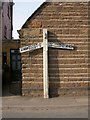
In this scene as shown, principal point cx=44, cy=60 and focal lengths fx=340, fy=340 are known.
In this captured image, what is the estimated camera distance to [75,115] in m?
10.6

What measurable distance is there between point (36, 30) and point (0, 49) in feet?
27.8

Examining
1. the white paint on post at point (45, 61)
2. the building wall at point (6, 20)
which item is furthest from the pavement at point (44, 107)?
the building wall at point (6, 20)

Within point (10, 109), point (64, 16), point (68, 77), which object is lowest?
point (10, 109)

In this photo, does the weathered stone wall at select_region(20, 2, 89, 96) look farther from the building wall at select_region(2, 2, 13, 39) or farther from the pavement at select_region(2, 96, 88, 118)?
the building wall at select_region(2, 2, 13, 39)

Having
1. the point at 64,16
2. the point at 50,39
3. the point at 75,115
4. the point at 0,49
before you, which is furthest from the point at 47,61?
the point at 0,49

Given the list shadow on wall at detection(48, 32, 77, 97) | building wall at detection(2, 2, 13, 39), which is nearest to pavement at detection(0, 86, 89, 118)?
shadow on wall at detection(48, 32, 77, 97)

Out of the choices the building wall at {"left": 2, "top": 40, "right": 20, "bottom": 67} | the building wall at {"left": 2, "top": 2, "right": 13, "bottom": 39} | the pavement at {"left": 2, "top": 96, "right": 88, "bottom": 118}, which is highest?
the building wall at {"left": 2, "top": 2, "right": 13, "bottom": 39}

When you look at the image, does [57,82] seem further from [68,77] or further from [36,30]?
[36,30]

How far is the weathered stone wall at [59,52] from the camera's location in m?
15.1

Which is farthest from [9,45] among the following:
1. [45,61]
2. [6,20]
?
[45,61]

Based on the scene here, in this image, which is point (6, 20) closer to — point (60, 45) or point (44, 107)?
point (60, 45)

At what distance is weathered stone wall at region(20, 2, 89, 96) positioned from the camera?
15125mm

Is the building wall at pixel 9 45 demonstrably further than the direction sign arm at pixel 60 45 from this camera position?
Yes

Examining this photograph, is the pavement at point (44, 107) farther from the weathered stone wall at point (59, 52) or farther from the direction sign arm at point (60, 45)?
the direction sign arm at point (60, 45)
